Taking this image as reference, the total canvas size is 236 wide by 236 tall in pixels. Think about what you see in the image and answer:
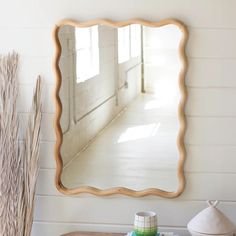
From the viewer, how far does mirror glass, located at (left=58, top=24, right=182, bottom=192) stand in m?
2.20

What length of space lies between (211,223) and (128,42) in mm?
799

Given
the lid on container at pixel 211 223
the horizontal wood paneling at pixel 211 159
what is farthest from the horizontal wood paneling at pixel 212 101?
the lid on container at pixel 211 223

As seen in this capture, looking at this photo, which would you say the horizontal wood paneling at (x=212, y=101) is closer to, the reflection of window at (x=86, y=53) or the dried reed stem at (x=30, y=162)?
the reflection of window at (x=86, y=53)

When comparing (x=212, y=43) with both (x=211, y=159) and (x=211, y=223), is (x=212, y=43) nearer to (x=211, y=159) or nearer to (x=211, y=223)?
(x=211, y=159)

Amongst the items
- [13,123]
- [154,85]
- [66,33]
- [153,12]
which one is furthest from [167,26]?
[13,123]

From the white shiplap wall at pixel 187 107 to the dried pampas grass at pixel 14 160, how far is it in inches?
2.4

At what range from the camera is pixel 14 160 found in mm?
2213

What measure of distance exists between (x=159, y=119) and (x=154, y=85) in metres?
0.15

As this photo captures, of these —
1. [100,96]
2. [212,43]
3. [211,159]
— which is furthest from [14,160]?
[212,43]

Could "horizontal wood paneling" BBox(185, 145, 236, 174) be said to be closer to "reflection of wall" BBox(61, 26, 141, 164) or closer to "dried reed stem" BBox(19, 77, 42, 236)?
"reflection of wall" BBox(61, 26, 141, 164)

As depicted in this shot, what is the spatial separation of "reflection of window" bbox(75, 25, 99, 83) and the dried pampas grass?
0.18 m

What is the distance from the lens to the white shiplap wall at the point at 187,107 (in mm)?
2131

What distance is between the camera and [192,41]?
2.14 meters

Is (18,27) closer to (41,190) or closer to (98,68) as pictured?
(98,68)
